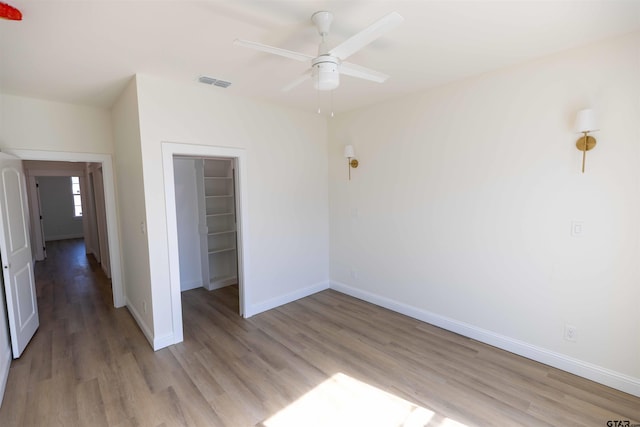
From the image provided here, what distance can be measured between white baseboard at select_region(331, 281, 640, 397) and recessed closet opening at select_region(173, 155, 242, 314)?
2655 mm

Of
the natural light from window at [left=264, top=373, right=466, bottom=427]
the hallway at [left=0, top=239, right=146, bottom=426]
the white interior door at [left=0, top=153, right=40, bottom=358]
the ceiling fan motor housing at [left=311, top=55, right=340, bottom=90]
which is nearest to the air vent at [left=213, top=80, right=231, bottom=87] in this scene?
the ceiling fan motor housing at [left=311, top=55, right=340, bottom=90]

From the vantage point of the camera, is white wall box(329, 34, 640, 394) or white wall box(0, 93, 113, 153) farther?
white wall box(0, 93, 113, 153)

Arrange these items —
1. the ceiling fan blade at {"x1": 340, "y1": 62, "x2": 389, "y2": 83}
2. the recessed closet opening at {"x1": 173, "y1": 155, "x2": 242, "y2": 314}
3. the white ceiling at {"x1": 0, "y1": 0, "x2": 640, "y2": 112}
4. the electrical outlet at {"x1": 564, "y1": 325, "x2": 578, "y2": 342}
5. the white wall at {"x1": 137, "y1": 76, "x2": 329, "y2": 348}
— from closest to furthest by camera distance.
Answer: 1. the white ceiling at {"x1": 0, "y1": 0, "x2": 640, "y2": 112}
2. the ceiling fan blade at {"x1": 340, "y1": 62, "x2": 389, "y2": 83}
3. the electrical outlet at {"x1": 564, "y1": 325, "x2": 578, "y2": 342}
4. the white wall at {"x1": 137, "y1": 76, "x2": 329, "y2": 348}
5. the recessed closet opening at {"x1": 173, "y1": 155, "x2": 242, "y2": 314}

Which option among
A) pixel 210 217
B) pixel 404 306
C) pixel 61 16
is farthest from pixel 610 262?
pixel 210 217

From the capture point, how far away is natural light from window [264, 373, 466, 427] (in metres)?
2.06

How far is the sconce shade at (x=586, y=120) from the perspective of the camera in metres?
2.20

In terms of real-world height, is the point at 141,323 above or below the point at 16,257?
below

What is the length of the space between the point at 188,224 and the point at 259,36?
3576mm

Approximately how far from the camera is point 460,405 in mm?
2195

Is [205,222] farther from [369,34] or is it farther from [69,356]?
[369,34]

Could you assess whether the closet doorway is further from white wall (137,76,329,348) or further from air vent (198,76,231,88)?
air vent (198,76,231,88)

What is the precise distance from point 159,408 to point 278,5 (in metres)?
2.88

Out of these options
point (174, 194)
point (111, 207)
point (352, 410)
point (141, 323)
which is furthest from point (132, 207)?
point (352, 410)

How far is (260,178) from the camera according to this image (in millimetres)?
3725
